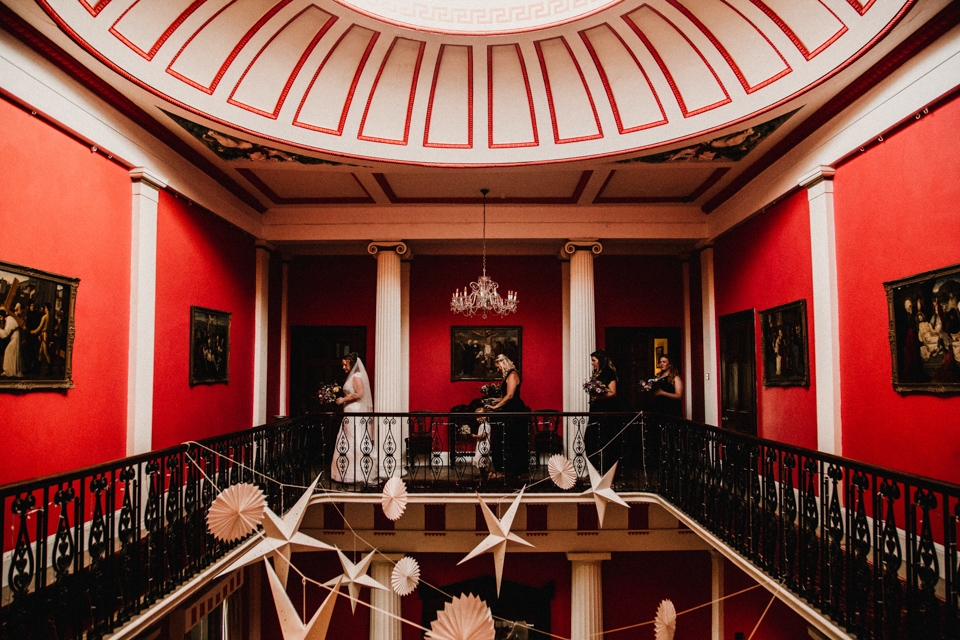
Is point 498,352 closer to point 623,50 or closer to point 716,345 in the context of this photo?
point 716,345

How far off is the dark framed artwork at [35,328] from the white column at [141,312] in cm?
104

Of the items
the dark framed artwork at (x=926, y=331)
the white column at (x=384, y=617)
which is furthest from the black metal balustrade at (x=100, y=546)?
the dark framed artwork at (x=926, y=331)

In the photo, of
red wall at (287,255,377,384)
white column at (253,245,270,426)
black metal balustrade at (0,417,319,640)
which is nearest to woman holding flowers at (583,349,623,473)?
black metal balustrade at (0,417,319,640)

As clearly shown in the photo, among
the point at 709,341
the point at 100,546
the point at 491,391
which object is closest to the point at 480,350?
the point at 491,391

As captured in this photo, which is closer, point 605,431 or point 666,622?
point 666,622

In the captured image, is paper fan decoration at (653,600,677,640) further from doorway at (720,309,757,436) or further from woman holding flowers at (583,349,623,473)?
doorway at (720,309,757,436)

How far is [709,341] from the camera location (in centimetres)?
1115

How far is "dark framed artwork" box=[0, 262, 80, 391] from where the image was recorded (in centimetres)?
523

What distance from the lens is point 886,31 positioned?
211 inches

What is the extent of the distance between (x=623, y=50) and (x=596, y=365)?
469 cm

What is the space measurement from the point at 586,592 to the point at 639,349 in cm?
531

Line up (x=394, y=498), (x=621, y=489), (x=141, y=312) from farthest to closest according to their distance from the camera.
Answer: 1. (x=621, y=489)
2. (x=141, y=312)
3. (x=394, y=498)

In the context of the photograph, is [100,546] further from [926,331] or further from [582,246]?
[582,246]

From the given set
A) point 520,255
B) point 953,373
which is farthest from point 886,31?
point 520,255
